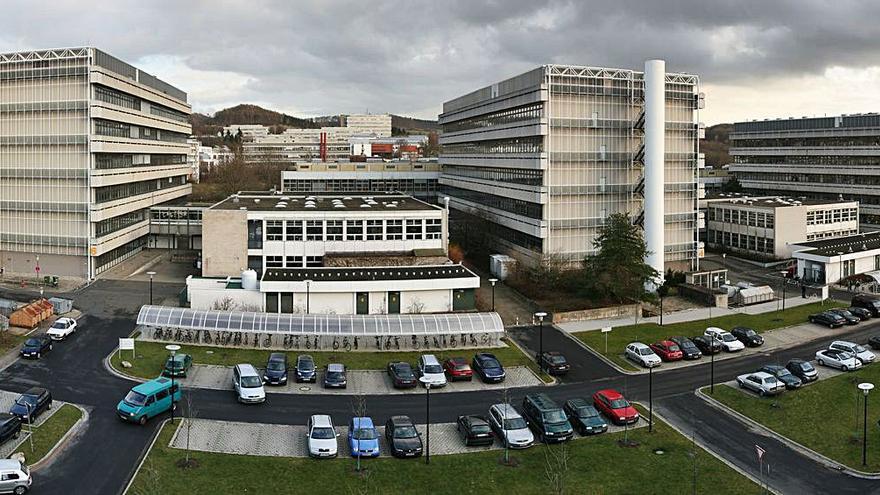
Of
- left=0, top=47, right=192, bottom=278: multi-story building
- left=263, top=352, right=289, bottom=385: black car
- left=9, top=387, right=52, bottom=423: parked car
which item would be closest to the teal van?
left=9, top=387, right=52, bottom=423: parked car

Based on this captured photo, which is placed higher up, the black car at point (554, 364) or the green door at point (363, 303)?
the green door at point (363, 303)

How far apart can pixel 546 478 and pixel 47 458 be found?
20.3 metres

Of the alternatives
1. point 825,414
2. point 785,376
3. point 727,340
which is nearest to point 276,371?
point 785,376

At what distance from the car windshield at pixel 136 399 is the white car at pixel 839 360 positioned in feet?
126

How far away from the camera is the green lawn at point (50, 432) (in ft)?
95.0

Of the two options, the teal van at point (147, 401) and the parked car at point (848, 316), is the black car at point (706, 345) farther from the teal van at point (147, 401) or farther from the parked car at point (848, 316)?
the teal van at point (147, 401)

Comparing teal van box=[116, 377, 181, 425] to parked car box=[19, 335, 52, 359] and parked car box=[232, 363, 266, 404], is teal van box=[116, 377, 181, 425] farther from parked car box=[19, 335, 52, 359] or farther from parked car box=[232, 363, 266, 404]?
parked car box=[19, 335, 52, 359]

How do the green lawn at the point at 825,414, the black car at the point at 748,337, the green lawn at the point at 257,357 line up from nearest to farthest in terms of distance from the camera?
the green lawn at the point at 825,414 < the green lawn at the point at 257,357 < the black car at the point at 748,337

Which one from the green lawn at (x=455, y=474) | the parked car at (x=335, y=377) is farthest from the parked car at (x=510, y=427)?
the parked car at (x=335, y=377)

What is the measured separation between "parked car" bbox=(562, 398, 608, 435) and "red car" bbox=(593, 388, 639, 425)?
0.55m

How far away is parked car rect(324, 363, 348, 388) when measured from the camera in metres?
37.7

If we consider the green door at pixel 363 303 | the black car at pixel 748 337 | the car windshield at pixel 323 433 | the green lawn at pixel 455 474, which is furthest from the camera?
the green door at pixel 363 303

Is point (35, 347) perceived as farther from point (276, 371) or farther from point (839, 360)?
point (839, 360)

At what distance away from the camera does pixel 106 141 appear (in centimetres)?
6731
